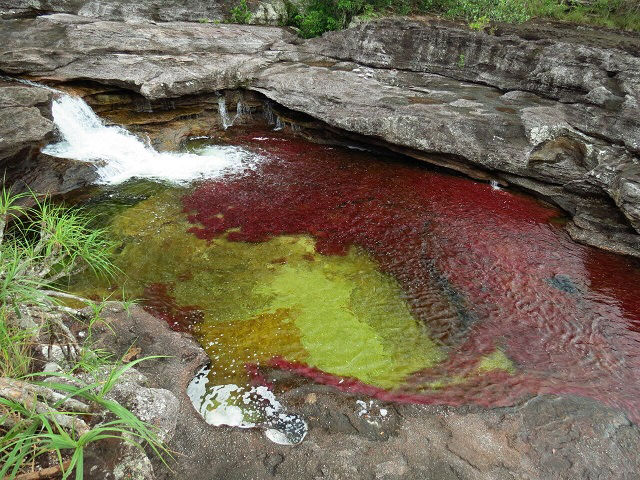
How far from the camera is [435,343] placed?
211 inches

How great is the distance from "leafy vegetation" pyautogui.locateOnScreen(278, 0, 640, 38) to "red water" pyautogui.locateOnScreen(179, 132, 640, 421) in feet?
18.9

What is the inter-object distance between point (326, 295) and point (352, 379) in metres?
1.60

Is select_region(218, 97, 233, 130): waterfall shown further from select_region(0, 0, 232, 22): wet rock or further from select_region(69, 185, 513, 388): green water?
select_region(69, 185, 513, 388): green water

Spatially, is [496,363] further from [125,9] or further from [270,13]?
[125,9]

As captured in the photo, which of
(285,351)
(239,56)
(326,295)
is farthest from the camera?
(239,56)

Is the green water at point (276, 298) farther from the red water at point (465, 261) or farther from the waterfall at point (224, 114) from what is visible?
the waterfall at point (224, 114)

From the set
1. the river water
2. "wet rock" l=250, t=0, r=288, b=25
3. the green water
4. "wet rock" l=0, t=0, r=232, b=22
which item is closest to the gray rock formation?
the river water

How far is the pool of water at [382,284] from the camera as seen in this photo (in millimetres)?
4945

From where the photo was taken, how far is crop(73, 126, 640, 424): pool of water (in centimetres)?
495

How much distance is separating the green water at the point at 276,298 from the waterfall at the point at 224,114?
4499mm

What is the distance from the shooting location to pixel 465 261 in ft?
22.7

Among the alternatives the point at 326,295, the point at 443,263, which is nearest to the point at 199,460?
the point at 326,295

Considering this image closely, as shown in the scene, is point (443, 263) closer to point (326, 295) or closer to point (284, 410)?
point (326, 295)

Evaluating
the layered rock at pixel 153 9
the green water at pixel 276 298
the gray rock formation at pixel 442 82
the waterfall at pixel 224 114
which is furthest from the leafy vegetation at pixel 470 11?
the green water at pixel 276 298
